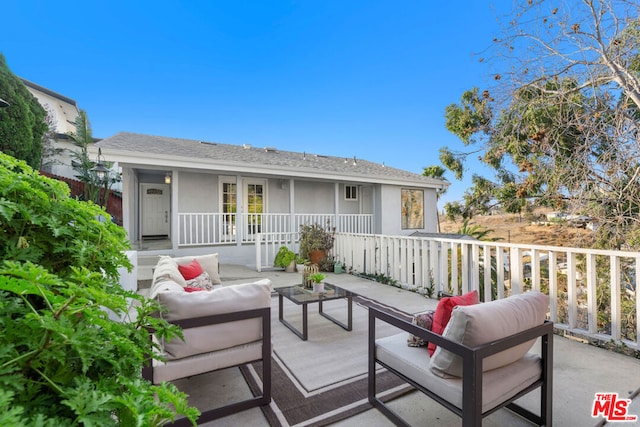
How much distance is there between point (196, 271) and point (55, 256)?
3.38 m

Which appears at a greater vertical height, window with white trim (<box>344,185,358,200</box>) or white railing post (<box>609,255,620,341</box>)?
window with white trim (<box>344,185,358,200</box>)

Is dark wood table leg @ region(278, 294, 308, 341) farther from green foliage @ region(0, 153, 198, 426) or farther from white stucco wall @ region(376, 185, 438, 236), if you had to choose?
white stucco wall @ region(376, 185, 438, 236)

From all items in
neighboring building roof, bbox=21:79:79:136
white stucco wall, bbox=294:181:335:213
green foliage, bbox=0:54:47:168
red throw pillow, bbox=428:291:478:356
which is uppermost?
neighboring building roof, bbox=21:79:79:136

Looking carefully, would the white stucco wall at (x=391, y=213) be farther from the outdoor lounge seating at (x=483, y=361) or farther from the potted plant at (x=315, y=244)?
the outdoor lounge seating at (x=483, y=361)

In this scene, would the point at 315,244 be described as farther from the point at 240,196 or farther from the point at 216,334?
the point at 216,334

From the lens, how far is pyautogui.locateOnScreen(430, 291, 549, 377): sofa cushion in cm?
167

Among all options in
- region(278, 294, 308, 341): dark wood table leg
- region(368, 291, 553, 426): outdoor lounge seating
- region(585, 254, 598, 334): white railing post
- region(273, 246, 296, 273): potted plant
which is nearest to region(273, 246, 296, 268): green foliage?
region(273, 246, 296, 273): potted plant

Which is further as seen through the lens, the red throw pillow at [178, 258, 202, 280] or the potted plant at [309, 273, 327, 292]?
the red throw pillow at [178, 258, 202, 280]

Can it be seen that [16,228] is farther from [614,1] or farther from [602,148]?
[602,148]

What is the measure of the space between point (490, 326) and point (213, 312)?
1895 mm

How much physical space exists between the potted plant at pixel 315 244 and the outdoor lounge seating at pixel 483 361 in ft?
18.4

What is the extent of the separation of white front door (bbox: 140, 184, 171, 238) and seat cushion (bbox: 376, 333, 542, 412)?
1070cm

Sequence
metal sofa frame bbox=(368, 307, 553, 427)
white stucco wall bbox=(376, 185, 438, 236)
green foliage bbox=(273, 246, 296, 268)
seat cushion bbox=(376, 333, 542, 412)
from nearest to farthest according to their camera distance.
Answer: metal sofa frame bbox=(368, 307, 553, 427), seat cushion bbox=(376, 333, 542, 412), green foliage bbox=(273, 246, 296, 268), white stucco wall bbox=(376, 185, 438, 236)

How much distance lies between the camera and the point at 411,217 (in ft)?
41.3
